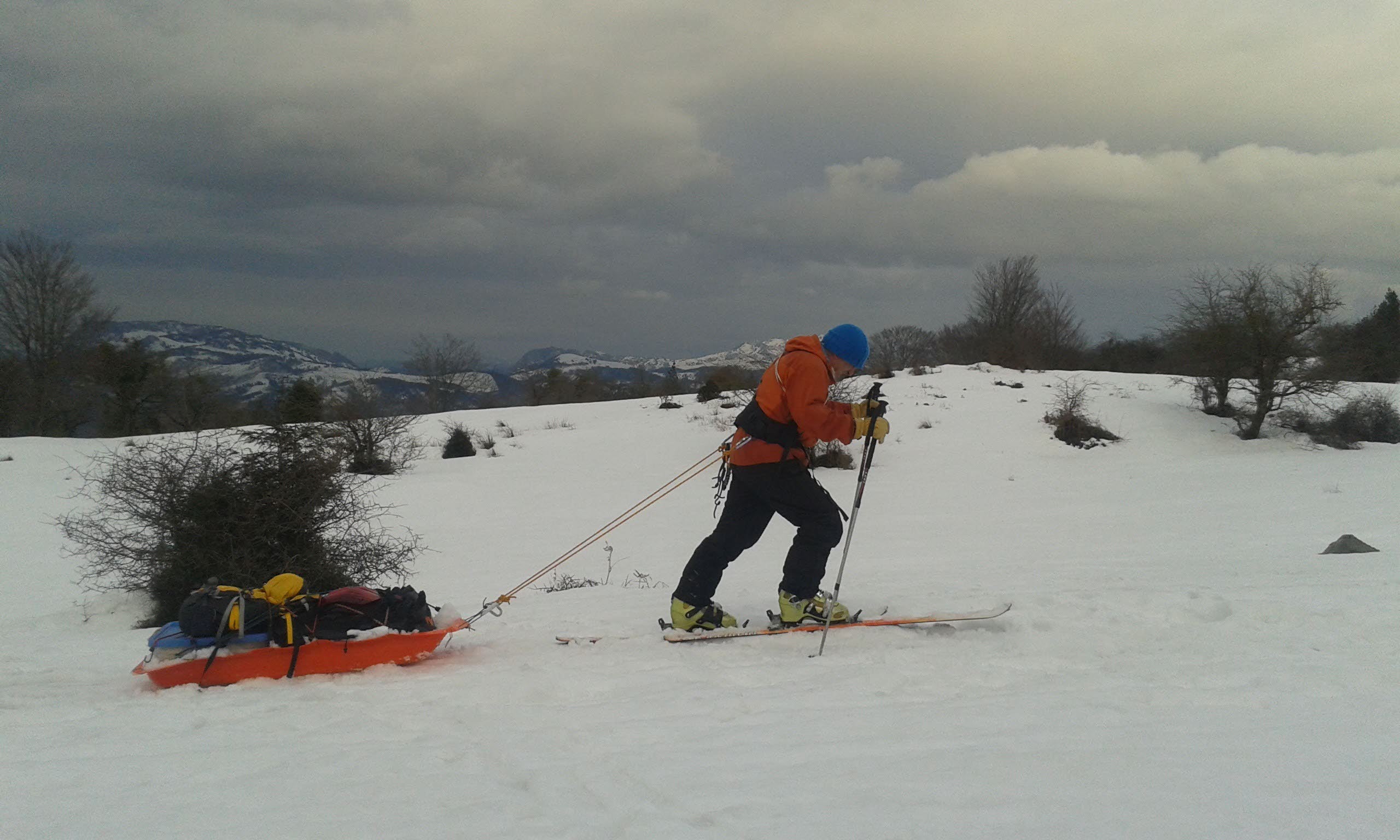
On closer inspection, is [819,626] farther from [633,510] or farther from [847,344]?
[633,510]

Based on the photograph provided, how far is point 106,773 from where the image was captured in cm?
289

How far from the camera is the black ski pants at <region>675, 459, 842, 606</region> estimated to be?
15.5 feet

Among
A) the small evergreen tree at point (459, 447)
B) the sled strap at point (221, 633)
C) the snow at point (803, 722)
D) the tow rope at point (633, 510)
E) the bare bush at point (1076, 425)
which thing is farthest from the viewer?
the small evergreen tree at point (459, 447)

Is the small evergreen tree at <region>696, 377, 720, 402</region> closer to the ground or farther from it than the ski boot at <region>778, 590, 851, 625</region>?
farther from it

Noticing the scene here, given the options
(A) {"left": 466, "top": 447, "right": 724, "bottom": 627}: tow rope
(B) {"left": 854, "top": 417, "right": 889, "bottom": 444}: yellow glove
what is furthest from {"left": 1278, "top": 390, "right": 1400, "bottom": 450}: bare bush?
(B) {"left": 854, "top": 417, "right": 889, "bottom": 444}: yellow glove

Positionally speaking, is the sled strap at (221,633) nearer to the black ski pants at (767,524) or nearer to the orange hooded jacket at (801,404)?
the black ski pants at (767,524)

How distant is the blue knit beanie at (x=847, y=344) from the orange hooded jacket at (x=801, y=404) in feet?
0.27

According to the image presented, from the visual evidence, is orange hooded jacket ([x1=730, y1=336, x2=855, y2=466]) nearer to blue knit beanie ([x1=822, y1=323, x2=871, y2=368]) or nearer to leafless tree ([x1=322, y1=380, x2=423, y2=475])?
blue knit beanie ([x1=822, y1=323, x2=871, y2=368])

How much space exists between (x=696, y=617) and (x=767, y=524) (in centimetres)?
77

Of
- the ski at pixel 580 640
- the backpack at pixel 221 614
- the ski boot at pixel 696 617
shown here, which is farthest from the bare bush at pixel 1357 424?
the backpack at pixel 221 614

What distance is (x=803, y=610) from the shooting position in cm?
481

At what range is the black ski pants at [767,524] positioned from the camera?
4.71 meters

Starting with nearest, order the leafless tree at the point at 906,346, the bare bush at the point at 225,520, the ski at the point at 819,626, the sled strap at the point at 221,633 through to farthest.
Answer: the sled strap at the point at 221,633 < the ski at the point at 819,626 < the bare bush at the point at 225,520 < the leafless tree at the point at 906,346

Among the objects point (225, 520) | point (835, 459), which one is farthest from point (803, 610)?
point (835, 459)
